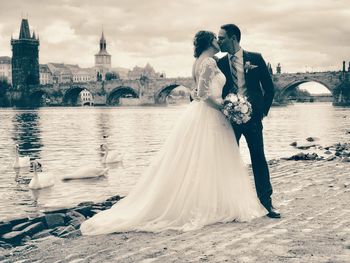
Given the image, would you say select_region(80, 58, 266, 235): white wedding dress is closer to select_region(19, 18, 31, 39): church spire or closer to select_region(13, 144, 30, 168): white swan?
select_region(13, 144, 30, 168): white swan

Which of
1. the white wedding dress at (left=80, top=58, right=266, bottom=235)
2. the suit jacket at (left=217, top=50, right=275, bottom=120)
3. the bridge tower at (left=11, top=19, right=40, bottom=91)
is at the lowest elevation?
the white wedding dress at (left=80, top=58, right=266, bottom=235)

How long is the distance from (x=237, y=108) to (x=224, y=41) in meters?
0.63

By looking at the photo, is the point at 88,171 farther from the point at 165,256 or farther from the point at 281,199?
the point at 165,256

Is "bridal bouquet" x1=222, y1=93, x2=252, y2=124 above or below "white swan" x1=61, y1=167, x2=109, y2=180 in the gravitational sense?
above

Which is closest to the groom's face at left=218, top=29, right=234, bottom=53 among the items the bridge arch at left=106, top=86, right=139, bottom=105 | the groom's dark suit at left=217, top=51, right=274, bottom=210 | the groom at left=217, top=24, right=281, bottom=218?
the groom at left=217, top=24, right=281, bottom=218

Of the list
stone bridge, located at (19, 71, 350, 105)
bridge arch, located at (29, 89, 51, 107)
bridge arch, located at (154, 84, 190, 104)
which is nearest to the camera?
stone bridge, located at (19, 71, 350, 105)

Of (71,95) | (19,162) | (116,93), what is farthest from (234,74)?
(71,95)

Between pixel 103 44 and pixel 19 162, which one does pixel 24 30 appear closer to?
pixel 103 44

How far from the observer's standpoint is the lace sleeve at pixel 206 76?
4.52 meters

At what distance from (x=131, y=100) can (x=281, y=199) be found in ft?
342

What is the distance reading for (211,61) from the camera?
452 cm

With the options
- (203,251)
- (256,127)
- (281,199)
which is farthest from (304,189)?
(203,251)

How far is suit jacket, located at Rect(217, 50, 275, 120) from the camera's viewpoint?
15.2 feet

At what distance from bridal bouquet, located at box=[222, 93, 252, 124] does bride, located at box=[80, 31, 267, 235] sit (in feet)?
0.29
